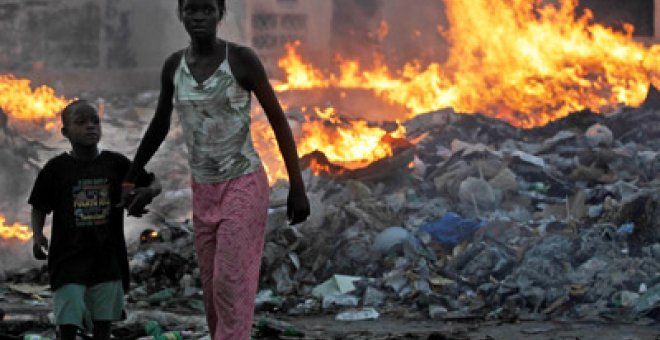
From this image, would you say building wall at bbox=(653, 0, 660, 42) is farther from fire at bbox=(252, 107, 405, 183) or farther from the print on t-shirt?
the print on t-shirt

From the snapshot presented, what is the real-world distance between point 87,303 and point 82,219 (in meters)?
0.36

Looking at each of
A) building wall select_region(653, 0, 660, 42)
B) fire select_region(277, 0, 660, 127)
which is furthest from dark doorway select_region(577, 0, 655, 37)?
building wall select_region(653, 0, 660, 42)

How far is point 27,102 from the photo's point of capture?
17.7 m

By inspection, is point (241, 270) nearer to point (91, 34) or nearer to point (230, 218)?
point (230, 218)

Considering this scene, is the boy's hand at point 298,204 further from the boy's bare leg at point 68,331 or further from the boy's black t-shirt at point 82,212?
the boy's bare leg at point 68,331

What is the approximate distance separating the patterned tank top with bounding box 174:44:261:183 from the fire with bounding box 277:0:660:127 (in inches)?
470

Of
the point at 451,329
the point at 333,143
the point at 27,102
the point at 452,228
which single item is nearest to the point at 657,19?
the point at 333,143

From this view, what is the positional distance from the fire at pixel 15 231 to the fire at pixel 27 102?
6845 mm

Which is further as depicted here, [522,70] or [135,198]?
[522,70]

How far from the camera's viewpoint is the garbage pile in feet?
25.5

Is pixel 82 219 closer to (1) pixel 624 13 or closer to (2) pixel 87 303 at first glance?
(2) pixel 87 303

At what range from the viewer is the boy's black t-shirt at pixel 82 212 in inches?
171

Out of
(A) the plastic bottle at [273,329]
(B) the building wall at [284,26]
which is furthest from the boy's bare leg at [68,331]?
(B) the building wall at [284,26]

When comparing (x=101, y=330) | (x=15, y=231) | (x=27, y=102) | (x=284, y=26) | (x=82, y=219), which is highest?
(x=284, y=26)
